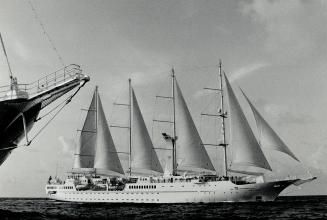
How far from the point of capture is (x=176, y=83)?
177 feet

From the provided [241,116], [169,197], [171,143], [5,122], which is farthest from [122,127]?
[5,122]

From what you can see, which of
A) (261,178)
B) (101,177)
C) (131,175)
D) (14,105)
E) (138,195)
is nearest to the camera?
(14,105)

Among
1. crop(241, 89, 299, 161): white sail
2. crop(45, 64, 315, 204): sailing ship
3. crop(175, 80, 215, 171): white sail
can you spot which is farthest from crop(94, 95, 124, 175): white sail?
crop(241, 89, 299, 161): white sail

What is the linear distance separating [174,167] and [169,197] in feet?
19.2

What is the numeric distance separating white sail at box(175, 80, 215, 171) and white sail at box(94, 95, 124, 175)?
11551 millimetres

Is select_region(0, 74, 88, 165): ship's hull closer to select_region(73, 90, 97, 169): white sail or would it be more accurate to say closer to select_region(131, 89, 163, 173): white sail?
select_region(131, 89, 163, 173): white sail

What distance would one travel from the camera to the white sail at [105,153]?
58.2m

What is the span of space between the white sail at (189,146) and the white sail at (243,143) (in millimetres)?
4098

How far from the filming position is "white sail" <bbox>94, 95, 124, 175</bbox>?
58250 mm

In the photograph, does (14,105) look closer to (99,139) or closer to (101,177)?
(99,139)

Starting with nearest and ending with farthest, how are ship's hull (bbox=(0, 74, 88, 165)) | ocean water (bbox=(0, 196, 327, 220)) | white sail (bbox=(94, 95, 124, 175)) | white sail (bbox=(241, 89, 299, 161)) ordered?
ship's hull (bbox=(0, 74, 88, 165))
ocean water (bbox=(0, 196, 327, 220))
white sail (bbox=(241, 89, 299, 161))
white sail (bbox=(94, 95, 124, 175))

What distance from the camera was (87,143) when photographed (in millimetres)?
61875

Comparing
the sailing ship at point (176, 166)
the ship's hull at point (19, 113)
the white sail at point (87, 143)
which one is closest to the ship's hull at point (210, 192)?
the sailing ship at point (176, 166)

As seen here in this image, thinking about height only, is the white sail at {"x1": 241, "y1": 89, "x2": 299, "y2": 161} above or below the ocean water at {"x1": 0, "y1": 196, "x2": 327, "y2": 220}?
above
